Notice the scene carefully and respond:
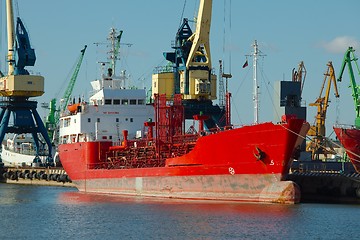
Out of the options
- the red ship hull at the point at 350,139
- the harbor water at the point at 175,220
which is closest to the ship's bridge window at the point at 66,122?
the harbor water at the point at 175,220

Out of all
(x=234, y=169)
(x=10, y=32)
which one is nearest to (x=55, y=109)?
(x=10, y=32)

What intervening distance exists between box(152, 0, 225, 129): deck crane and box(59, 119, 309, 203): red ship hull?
26.3 metres

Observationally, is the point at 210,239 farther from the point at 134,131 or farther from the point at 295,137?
the point at 134,131

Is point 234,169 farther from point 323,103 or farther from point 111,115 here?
point 323,103

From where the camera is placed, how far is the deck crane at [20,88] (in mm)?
83125

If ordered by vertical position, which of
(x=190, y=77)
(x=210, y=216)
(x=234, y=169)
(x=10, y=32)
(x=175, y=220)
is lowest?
(x=175, y=220)

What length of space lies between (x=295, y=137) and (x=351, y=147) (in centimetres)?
1493

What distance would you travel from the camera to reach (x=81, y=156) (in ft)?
199

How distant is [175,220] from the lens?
41031 mm

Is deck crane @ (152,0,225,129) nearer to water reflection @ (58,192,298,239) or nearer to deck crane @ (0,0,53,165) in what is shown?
deck crane @ (0,0,53,165)

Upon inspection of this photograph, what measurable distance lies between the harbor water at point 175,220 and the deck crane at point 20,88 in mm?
32018

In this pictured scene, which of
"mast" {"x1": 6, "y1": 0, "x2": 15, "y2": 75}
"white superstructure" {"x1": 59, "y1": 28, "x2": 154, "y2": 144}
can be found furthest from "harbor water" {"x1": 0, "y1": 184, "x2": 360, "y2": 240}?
"mast" {"x1": 6, "y1": 0, "x2": 15, "y2": 75}

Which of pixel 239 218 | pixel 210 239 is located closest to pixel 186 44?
pixel 239 218

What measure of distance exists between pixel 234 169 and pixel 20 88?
40.3 m
